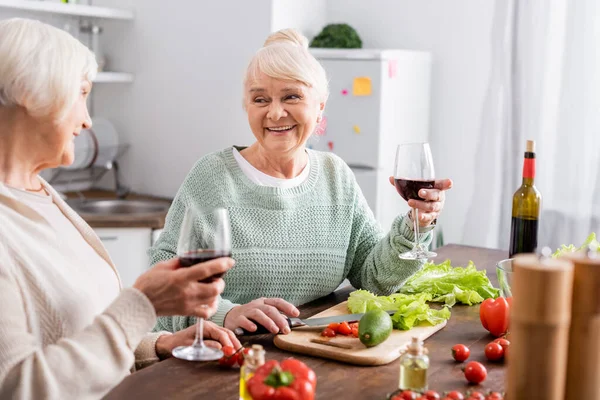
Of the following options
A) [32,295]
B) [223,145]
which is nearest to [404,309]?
[32,295]

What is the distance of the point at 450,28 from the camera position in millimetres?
4520

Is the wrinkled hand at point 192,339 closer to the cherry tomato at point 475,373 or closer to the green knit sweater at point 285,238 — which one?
the green knit sweater at point 285,238

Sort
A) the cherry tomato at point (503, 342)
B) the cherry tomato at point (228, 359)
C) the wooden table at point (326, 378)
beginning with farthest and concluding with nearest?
the cherry tomato at point (503, 342) → the cherry tomato at point (228, 359) → the wooden table at point (326, 378)

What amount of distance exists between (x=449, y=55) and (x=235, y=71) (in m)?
1.23

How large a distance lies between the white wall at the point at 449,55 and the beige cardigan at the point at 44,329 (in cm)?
327

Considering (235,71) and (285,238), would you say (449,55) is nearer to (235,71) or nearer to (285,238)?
(235,71)

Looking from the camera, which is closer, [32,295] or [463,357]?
[32,295]

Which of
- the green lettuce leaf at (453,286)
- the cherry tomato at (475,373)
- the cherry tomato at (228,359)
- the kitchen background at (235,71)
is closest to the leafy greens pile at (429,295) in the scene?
the green lettuce leaf at (453,286)

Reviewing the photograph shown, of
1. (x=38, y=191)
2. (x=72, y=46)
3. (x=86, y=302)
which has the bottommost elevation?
(x=86, y=302)

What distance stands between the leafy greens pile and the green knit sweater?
0.07 m

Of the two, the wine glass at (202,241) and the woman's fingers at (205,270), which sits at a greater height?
the wine glass at (202,241)

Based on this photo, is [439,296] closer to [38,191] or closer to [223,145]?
[38,191]

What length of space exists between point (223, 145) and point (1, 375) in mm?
3125

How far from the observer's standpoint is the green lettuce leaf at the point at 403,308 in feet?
6.14
